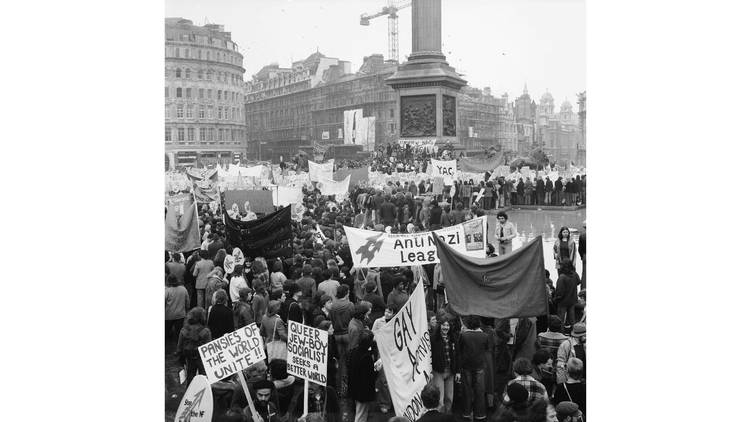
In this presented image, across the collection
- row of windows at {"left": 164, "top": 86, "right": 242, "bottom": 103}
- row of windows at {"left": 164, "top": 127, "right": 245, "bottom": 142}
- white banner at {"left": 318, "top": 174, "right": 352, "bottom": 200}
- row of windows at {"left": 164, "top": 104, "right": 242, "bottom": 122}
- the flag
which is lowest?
the flag

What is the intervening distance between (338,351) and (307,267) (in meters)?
2.00

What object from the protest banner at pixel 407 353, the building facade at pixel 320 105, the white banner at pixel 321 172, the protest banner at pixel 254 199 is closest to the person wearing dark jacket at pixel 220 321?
the protest banner at pixel 407 353

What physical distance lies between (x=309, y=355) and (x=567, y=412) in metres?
2.88

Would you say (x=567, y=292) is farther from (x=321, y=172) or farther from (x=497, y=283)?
(x=321, y=172)

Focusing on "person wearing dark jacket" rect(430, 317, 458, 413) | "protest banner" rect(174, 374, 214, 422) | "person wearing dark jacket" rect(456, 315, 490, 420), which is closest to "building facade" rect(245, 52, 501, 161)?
"person wearing dark jacket" rect(430, 317, 458, 413)

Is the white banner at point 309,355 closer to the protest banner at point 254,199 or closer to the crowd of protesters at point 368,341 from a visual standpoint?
the crowd of protesters at point 368,341

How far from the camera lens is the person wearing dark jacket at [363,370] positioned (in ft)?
28.9

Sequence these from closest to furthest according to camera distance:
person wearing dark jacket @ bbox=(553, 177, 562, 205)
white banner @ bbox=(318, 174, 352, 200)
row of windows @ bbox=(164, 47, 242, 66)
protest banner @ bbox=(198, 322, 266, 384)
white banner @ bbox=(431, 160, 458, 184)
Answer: protest banner @ bbox=(198, 322, 266, 384), white banner @ bbox=(318, 174, 352, 200), white banner @ bbox=(431, 160, 458, 184), person wearing dark jacket @ bbox=(553, 177, 562, 205), row of windows @ bbox=(164, 47, 242, 66)

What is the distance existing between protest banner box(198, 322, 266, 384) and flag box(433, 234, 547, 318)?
2.40m

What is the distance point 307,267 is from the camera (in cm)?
1130

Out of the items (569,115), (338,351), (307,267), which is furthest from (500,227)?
(569,115)

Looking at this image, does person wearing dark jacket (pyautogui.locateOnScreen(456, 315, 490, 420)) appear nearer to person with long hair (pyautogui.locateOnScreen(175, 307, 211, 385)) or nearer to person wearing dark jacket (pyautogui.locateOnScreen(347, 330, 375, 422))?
person wearing dark jacket (pyautogui.locateOnScreen(347, 330, 375, 422))

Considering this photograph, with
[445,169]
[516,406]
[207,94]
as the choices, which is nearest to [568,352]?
[516,406]

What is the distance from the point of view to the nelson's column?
33.2 m
